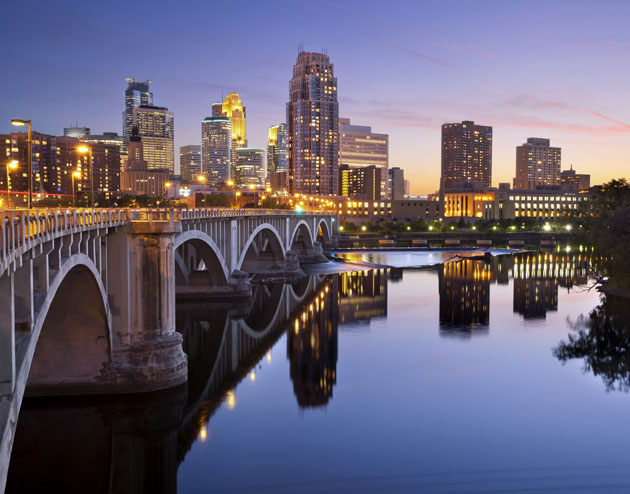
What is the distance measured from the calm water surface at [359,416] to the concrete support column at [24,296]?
23.1 feet

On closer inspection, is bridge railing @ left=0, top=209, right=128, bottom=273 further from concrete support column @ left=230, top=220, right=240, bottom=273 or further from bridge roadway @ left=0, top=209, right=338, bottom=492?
concrete support column @ left=230, top=220, right=240, bottom=273

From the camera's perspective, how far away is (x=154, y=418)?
2523cm

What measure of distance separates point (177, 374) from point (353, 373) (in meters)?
10.9

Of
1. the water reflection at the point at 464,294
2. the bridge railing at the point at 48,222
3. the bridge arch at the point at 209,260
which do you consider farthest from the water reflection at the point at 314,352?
the bridge railing at the point at 48,222

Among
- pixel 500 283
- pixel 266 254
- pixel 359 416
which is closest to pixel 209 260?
pixel 266 254

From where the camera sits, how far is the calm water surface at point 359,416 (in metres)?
21.3

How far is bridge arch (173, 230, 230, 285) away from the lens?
148 ft

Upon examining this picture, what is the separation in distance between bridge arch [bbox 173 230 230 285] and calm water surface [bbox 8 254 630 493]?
14.7 feet

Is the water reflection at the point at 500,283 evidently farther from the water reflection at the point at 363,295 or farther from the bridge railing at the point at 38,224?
the bridge railing at the point at 38,224

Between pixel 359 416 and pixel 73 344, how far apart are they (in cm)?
1243

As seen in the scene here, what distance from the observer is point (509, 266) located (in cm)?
9650

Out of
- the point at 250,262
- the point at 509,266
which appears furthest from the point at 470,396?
the point at 509,266

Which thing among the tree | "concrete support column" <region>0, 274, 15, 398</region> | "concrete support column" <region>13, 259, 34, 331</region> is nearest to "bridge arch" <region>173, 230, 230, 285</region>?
"concrete support column" <region>13, 259, 34, 331</region>

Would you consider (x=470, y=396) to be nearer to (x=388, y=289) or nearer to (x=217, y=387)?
(x=217, y=387)
